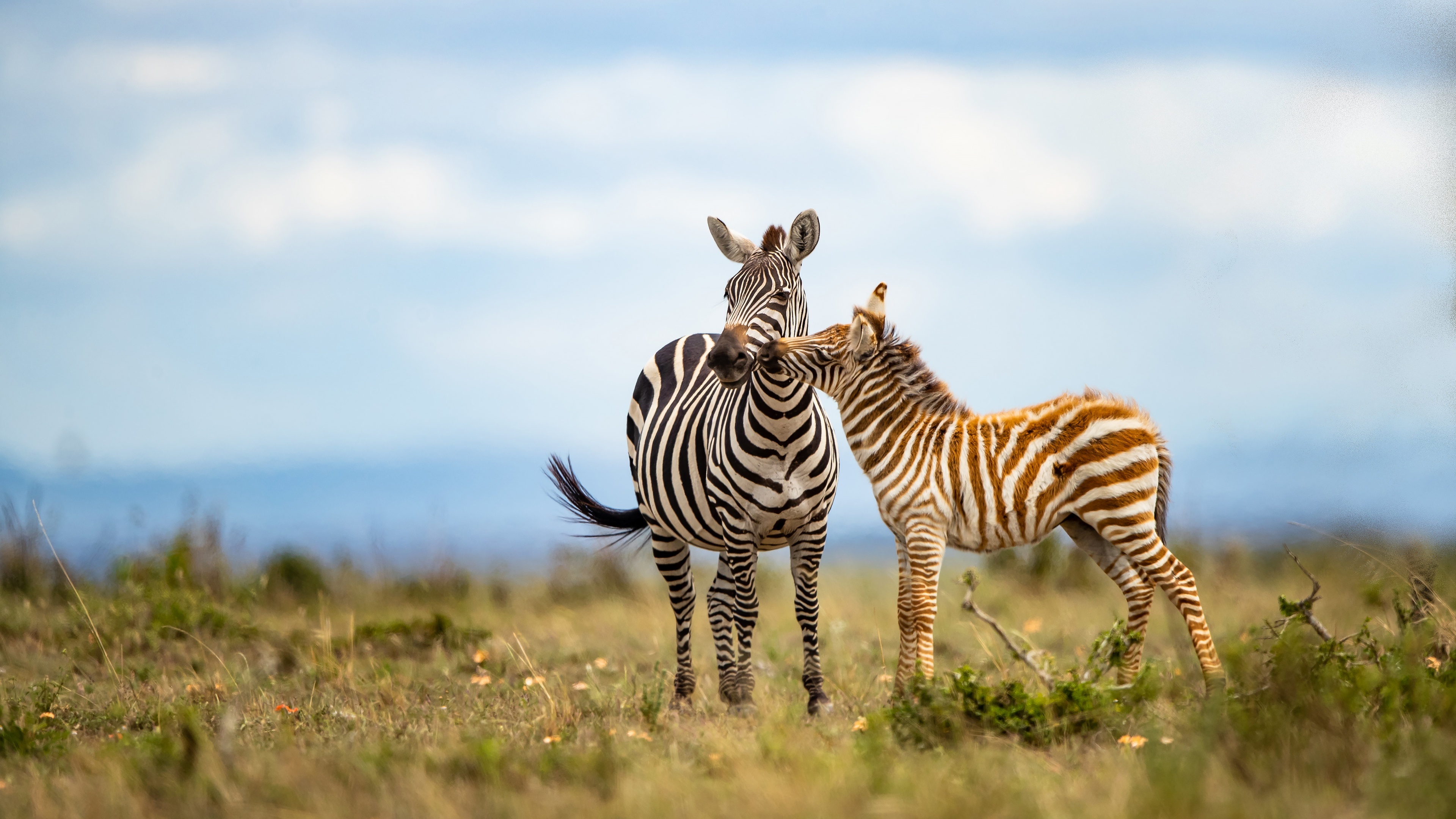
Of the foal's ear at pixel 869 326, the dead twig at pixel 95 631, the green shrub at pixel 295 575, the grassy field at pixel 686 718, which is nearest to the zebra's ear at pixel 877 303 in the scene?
the foal's ear at pixel 869 326

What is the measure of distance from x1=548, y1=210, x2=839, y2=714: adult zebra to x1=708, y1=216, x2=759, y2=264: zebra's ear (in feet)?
0.03

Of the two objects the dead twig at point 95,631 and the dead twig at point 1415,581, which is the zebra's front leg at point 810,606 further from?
the dead twig at point 95,631

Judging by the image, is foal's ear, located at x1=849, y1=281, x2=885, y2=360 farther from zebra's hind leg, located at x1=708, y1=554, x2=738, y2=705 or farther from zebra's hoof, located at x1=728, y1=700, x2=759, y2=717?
zebra's hoof, located at x1=728, y1=700, x2=759, y2=717

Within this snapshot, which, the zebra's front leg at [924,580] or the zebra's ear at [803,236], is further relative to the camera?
the zebra's ear at [803,236]

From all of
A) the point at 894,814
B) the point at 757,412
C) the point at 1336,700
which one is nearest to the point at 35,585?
the point at 757,412

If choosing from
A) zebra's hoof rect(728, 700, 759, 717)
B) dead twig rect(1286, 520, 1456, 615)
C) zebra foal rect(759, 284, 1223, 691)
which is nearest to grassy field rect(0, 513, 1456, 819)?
dead twig rect(1286, 520, 1456, 615)

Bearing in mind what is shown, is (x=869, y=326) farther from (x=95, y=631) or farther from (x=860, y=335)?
(x=95, y=631)

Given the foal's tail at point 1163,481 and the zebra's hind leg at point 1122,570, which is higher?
the foal's tail at point 1163,481

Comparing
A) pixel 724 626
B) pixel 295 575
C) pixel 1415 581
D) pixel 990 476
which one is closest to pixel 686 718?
pixel 724 626

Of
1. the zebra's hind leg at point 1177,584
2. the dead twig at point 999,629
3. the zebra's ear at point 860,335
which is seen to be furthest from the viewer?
the zebra's ear at point 860,335

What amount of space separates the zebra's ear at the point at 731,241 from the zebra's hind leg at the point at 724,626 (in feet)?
7.39

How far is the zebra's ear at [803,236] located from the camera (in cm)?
752

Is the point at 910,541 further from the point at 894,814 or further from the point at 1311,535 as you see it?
the point at 1311,535

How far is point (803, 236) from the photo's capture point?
760 centimetres
